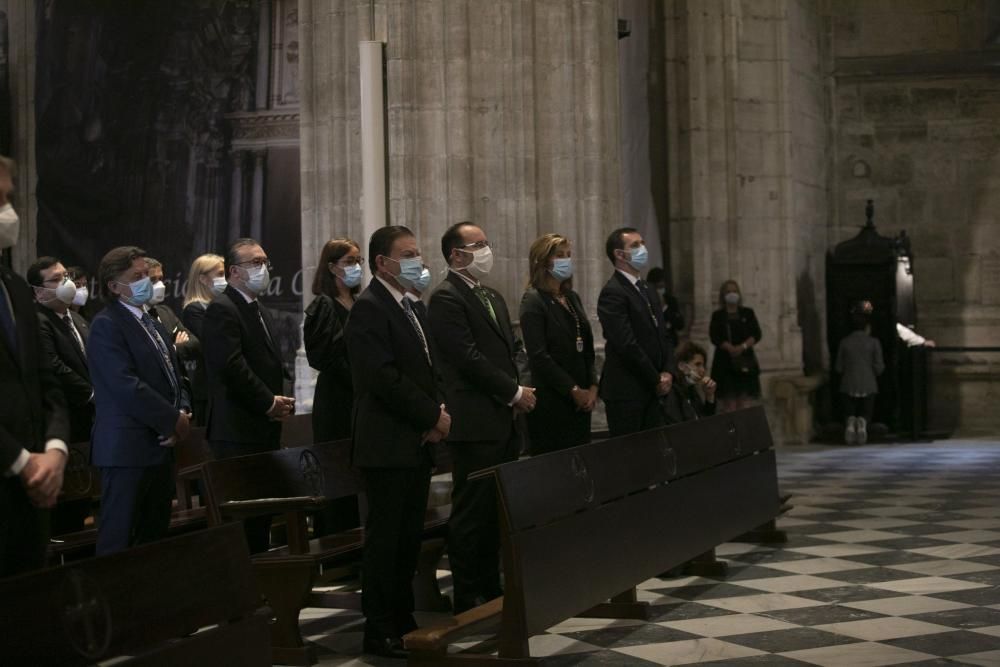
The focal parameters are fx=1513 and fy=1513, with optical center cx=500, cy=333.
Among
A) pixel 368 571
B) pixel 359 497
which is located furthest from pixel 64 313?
pixel 368 571

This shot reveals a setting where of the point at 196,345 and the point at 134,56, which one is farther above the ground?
the point at 134,56

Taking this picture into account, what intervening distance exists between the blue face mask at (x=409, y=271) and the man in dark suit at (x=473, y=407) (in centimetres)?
36

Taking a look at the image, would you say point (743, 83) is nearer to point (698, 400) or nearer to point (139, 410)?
point (698, 400)

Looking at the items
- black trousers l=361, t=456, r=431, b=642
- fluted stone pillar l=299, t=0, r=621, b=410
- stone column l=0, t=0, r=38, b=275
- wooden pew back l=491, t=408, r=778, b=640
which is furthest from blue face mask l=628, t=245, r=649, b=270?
stone column l=0, t=0, r=38, b=275

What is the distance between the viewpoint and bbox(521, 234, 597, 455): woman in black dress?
7387 millimetres

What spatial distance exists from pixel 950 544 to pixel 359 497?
137 inches

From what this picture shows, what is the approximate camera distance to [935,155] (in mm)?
16859

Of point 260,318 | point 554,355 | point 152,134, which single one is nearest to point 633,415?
point 554,355

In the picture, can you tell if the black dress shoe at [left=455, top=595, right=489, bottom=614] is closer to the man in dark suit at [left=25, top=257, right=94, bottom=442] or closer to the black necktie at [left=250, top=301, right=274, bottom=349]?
the black necktie at [left=250, top=301, right=274, bottom=349]

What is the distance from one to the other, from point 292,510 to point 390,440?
60 cm

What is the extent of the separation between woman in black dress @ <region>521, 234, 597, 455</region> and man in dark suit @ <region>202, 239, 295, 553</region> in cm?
129

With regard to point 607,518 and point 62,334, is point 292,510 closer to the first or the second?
point 607,518

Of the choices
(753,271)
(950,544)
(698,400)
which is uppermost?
(753,271)

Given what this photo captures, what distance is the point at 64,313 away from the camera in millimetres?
8023
